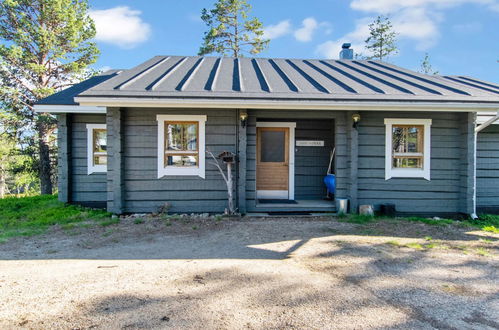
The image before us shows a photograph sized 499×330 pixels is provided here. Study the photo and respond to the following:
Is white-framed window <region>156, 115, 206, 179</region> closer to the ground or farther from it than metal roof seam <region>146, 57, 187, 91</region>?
closer to the ground

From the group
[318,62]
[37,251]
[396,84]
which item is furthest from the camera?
[318,62]

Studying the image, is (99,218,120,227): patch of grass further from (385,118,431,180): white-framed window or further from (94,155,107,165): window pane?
(385,118,431,180): white-framed window

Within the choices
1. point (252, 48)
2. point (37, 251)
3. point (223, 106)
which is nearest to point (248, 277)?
point (37, 251)

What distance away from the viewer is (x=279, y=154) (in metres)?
8.44

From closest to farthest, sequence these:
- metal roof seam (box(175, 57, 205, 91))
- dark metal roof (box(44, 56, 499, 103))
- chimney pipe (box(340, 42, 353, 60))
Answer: dark metal roof (box(44, 56, 499, 103)) → metal roof seam (box(175, 57, 205, 91)) → chimney pipe (box(340, 42, 353, 60))

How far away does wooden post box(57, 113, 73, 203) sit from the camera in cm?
804

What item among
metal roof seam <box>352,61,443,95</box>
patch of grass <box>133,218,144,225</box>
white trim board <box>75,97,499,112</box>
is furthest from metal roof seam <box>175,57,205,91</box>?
metal roof seam <box>352,61,443,95</box>

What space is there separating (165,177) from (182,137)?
991mm

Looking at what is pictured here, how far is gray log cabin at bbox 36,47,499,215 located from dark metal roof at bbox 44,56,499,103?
0.12 ft

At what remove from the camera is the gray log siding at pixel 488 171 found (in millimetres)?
7777

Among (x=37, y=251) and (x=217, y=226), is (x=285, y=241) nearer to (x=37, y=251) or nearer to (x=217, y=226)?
(x=217, y=226)

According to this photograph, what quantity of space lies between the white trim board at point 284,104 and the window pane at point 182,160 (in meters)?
1.24

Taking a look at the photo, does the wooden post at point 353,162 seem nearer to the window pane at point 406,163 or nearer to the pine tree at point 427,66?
the window pane at point 406,163

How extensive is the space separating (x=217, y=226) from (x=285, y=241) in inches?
60.8
